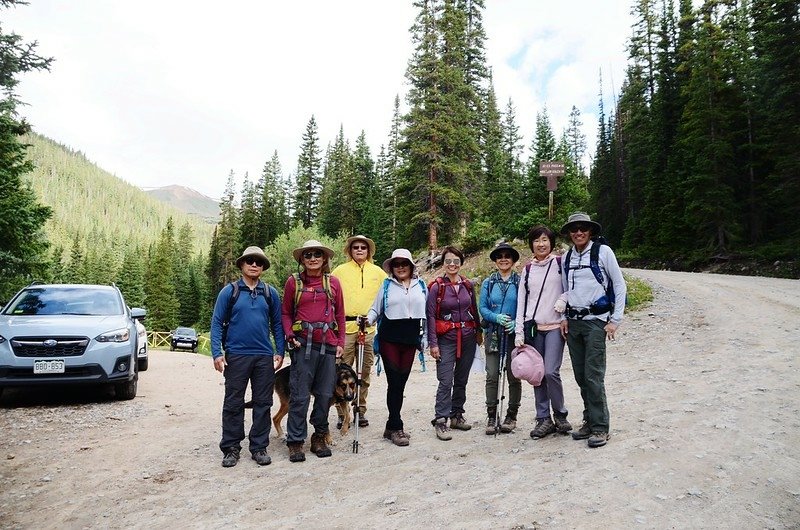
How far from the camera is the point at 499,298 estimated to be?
6000mm

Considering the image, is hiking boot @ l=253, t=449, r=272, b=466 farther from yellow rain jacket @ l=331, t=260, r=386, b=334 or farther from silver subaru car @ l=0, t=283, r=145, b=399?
silver subaru car @ l=0, t=283, r=145, b=399

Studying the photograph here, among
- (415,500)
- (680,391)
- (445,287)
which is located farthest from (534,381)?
(680,391)

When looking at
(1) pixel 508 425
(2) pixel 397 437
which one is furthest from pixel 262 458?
(1) pixel 508 425

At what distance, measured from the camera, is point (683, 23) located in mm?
40000

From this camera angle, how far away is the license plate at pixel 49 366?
23.6 ft

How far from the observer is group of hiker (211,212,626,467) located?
5.24 m

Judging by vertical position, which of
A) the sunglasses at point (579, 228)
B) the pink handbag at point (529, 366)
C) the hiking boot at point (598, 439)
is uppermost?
the sunglasses at point (579, 228)

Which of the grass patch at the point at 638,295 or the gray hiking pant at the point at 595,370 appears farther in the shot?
the grass patch at the point at 638,295

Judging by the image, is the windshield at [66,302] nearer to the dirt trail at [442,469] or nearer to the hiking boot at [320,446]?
the dirt trail at [442,469]

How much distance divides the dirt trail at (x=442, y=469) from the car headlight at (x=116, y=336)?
1.10 m

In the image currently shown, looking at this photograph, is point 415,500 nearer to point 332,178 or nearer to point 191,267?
point 332,178

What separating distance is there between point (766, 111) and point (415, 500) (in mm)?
31152

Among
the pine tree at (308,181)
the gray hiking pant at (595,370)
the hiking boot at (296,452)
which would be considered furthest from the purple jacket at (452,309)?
the pine tree at (308,181)

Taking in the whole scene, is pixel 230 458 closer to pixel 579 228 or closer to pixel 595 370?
pixel 595 370
